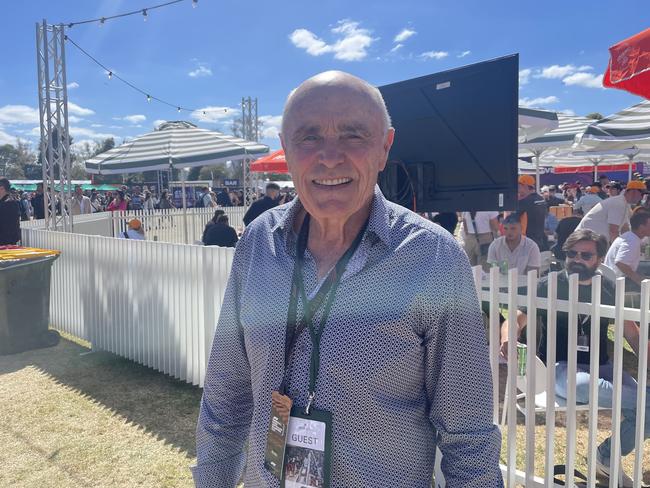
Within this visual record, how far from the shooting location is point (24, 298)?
5.79 m

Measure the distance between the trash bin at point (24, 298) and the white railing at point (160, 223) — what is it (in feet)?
15.8

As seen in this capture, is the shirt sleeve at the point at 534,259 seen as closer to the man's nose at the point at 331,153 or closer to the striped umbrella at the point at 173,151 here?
the man's nose at the point at 331,153

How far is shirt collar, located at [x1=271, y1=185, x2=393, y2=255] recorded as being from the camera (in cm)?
124

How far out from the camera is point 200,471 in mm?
1457

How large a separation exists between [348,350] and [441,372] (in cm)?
22

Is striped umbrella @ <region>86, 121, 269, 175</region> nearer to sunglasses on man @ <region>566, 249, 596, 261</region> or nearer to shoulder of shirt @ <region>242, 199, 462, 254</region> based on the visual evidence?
sunglasses on man @ <region>566, 249, 596, 261</region>

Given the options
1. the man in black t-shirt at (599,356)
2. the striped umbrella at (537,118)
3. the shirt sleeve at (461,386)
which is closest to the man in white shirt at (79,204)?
the striped umbrella at (537,118)

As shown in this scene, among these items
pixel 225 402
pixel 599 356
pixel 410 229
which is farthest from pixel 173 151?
pixel 410 229

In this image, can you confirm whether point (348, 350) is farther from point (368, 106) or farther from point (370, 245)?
point (368, 106)

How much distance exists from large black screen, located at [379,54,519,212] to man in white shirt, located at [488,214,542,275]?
7.45 feet

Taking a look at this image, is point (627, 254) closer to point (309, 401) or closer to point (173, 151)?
point (309, 401)

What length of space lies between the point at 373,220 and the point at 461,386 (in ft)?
1.45

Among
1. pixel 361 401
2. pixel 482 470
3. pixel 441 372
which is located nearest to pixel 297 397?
pixel 361 401

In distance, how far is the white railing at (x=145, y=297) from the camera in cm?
424
